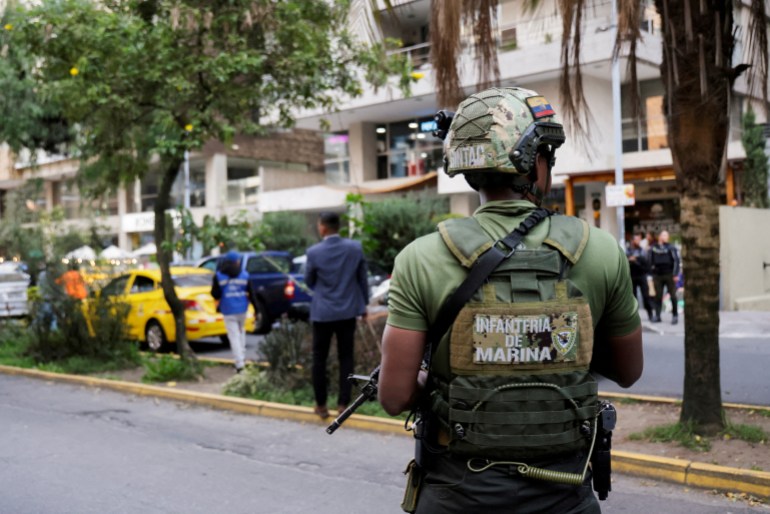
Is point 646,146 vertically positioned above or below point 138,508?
above

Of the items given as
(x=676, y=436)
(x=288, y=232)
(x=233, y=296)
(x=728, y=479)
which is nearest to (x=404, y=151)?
(x=288, y=232)

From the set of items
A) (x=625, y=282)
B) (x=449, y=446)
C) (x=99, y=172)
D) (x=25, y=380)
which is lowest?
(x=25, y=380)

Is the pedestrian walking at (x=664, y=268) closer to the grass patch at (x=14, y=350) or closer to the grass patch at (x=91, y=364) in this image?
the grass patch at (x=91, y=364)

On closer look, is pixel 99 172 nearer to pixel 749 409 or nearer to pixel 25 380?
pixel 25 380

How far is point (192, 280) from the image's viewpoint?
561 inches

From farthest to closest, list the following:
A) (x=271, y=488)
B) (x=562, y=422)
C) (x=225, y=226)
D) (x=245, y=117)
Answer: (x=225, y=226), (x=245, y=117), (x=271, y=488), (x=562, y=422)

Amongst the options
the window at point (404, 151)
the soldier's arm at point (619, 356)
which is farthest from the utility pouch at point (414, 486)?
the window at point (404, 151)

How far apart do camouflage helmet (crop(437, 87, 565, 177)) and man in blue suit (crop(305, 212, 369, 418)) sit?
491cm

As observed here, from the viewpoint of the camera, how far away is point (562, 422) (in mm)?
2154

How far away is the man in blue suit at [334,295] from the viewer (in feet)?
23.6

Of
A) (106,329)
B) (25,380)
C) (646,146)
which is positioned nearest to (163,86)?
(106,329)

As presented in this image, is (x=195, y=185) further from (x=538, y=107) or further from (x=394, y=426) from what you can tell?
(x=538, y=107)

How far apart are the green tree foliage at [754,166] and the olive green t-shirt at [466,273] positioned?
2055 cm

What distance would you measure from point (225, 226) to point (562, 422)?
15014mm
